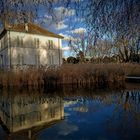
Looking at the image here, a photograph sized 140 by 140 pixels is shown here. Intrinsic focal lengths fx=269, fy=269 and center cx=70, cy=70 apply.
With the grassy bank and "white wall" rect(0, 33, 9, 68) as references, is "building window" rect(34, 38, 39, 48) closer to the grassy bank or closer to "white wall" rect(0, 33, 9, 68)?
"white wall" rect(0, 33, 9, 68)

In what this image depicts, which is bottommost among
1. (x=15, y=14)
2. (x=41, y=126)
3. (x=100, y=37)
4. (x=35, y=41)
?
(x=41, y=126)

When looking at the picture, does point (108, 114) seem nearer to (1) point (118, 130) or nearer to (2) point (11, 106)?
(1) point (118, 130)

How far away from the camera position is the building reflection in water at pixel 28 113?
8.42 meters

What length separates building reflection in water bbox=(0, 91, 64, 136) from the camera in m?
8.42

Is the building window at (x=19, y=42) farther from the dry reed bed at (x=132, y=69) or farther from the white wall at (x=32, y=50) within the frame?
the dry reed bed at (x=132, y=69)

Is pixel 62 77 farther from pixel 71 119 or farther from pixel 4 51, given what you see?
pixel 4 51

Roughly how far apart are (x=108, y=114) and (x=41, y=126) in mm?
2496

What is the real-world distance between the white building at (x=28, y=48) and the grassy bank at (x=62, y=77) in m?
10.7

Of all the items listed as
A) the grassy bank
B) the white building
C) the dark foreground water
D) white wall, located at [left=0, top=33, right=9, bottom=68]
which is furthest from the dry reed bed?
white wall, located at [left=0, top=33, right=9, bottom=68]

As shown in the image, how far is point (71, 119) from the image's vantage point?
8609 millimetres

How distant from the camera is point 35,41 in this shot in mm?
35625

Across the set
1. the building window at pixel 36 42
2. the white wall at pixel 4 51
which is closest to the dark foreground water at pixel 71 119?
the white wall at pixel 4 51

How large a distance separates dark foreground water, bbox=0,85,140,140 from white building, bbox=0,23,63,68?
19.6 metres

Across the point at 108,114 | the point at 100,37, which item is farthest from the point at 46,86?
the point at 100,37
